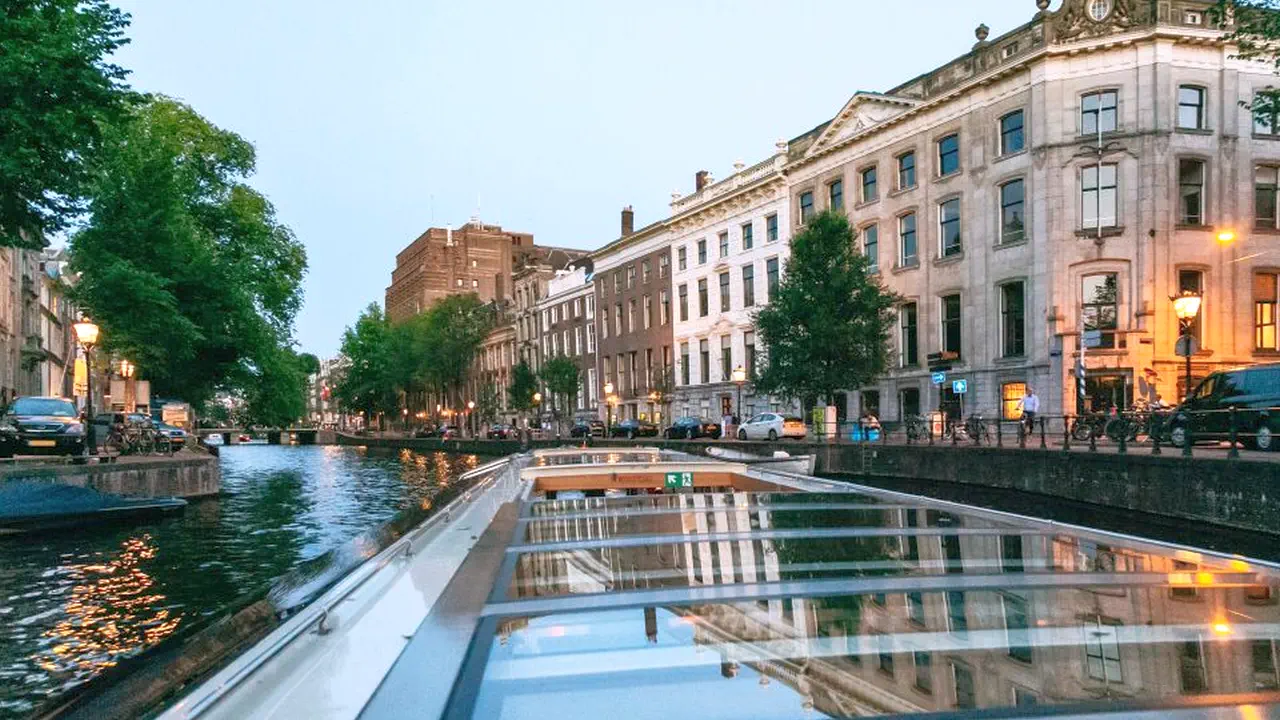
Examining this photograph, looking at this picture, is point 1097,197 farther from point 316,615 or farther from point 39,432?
point 39,432

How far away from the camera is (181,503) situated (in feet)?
56.6

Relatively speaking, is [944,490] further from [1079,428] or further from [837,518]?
[837,518]

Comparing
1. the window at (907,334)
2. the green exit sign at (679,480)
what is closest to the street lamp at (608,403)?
the window at (907,334)

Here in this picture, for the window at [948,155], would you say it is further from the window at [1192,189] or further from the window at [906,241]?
the window at [1192,189]

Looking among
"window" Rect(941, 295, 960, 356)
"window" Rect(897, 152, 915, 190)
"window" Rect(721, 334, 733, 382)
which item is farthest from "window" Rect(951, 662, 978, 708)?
"window" Rect(721, 334, 733, 382)

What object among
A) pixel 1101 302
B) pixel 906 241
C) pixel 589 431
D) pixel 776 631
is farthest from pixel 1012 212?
pixel 776 631

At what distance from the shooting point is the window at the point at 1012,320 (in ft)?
94.8

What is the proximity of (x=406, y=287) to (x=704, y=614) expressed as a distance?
129 metres

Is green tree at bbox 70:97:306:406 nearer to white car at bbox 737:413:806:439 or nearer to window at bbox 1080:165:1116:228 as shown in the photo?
white car at bbox 737:413:806:439

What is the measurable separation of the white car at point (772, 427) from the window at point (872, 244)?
821 cm

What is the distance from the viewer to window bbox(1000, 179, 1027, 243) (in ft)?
96.0

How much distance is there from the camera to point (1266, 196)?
90.7 ft

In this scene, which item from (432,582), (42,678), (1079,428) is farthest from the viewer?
(1079,428)

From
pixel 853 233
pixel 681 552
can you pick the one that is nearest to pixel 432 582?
pixel 681 552
